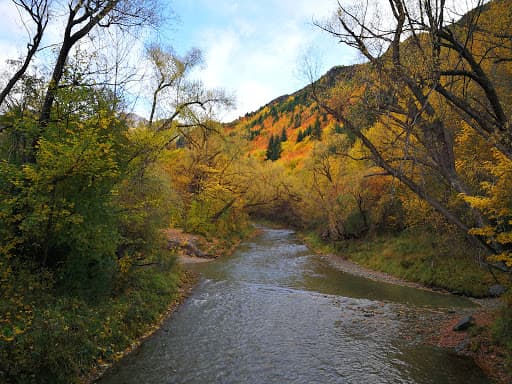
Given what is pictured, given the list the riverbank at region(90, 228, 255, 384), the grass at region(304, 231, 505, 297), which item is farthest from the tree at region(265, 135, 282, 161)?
the grass at region(304, 231, 505, 297)

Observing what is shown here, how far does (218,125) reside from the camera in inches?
1045

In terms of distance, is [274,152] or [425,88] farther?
[274,152]

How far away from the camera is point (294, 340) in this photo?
32.9 ft

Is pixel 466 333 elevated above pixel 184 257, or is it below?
below

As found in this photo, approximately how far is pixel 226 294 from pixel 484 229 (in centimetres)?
1037

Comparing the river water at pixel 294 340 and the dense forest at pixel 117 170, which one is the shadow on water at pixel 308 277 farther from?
the dense forest at pixel 117 170

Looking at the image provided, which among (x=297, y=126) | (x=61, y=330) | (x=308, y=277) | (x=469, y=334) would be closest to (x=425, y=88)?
(x=469, y=334)

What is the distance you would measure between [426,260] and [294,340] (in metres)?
13.0

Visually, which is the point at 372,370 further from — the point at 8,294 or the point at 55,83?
the point at 55,83

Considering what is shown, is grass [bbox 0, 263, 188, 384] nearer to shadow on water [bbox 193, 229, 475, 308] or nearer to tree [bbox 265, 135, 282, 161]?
shadow on water [bbox 193, 229, 475, 308]

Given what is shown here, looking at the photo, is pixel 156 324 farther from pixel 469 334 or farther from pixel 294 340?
pixel 469 334

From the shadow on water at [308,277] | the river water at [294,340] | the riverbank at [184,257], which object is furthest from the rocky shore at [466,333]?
the riverbank at [184,257]

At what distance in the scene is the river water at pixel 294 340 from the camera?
26.0 ft

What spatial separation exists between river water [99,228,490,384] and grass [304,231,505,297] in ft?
4.99
